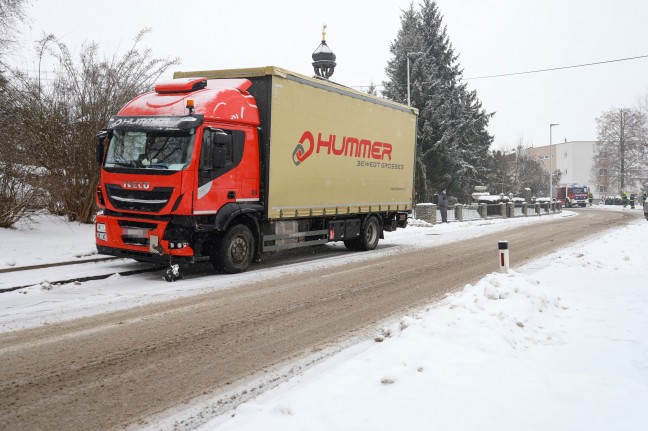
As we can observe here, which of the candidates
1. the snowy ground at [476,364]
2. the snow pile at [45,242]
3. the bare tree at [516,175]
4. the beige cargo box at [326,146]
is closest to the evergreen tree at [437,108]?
the bare tree at [516,175]

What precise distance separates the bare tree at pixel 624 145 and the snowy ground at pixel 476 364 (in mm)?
72609

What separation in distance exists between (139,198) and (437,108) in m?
32.1

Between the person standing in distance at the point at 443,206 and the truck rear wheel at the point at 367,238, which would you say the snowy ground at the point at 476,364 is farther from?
the person standing in distance at the point at 443,206

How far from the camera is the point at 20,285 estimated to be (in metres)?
8.70

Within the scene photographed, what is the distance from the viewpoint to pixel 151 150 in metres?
9.88

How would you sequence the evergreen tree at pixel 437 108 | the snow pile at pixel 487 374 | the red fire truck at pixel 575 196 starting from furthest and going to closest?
the red fire truck at pixel 575 196 < the evergreen tree at pixel 437 108 < the snow pile at pixel 487 374

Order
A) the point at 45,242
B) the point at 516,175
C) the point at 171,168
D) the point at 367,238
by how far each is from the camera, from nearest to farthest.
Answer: the point at 171,168 → the point at 45,242 → the point at 367,238 → the point at 516,175

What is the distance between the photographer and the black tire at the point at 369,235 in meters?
14.9

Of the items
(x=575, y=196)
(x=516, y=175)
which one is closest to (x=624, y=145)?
(x=575, y=196)

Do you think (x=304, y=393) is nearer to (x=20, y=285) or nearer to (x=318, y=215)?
(x=20, y=285)

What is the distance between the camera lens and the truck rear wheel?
14891 mm

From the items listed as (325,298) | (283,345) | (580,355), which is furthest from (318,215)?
(580,355)

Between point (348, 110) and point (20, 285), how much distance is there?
8390 millimetres

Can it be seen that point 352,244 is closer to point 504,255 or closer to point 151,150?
point 504,255
